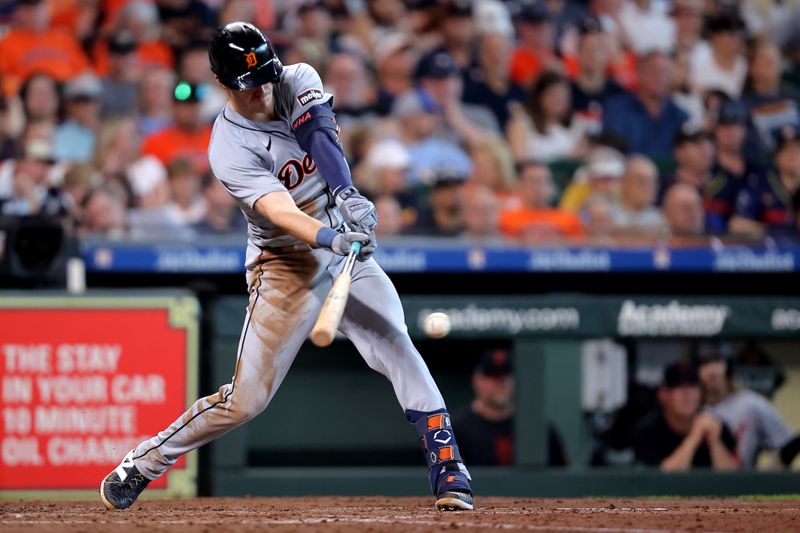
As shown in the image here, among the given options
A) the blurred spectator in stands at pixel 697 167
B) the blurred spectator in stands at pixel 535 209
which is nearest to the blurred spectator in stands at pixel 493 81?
the blurred spectator in stands at pixel 535 209

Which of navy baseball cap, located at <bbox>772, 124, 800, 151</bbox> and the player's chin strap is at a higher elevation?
navy baseball cap, located at <bbox>772, 124, 800, 151</bbox>

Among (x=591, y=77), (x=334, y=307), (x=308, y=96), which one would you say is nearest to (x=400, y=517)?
(x=334, y=307)

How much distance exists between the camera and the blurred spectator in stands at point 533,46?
34.2ft

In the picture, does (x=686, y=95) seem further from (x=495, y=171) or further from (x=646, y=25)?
(x=495, y=171)

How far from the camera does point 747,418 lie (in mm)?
7719

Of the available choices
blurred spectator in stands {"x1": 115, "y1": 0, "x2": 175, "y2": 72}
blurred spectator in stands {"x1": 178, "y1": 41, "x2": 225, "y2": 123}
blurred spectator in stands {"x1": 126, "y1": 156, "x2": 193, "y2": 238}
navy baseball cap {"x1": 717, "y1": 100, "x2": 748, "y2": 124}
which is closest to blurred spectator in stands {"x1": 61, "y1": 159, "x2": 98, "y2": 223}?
blurred spectator in stands {"x1": 126, "y1": 156, "x2": 193, "y2": 238}

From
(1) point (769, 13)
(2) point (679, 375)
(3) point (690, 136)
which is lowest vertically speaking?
(2) point (679, 375)

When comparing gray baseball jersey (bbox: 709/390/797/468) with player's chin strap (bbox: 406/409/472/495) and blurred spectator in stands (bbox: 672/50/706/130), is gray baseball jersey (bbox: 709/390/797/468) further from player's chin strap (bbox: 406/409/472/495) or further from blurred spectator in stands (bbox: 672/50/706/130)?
player's chin strap (bbox: 406/409/472/495)

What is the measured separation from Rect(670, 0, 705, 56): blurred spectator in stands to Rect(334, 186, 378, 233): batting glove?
6721 millimetres

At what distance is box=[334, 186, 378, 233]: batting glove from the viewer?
186 inches

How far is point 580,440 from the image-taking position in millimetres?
7586

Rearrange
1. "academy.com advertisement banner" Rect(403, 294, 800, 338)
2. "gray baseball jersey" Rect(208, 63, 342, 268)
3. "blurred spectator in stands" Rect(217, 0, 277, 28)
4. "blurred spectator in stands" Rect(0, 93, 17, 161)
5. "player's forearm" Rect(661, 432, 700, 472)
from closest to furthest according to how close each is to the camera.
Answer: "gray baseball jersey" Rect(208, 63, 342, 268) → "player's forearm" Rect(661, 432, 700, 472) → "academy.com advertisement banner" Rect(403, 294, 800, 338) → "blurred spectator in stands" Rect(0, 93, 17, 161) → "blurred spectator in stands" Rect(217, 0, 277, 28)

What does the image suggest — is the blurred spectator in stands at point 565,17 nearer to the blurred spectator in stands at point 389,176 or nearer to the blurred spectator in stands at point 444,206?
the blurred spectator in stands at point 389,176

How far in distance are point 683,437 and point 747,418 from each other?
1.37ft
